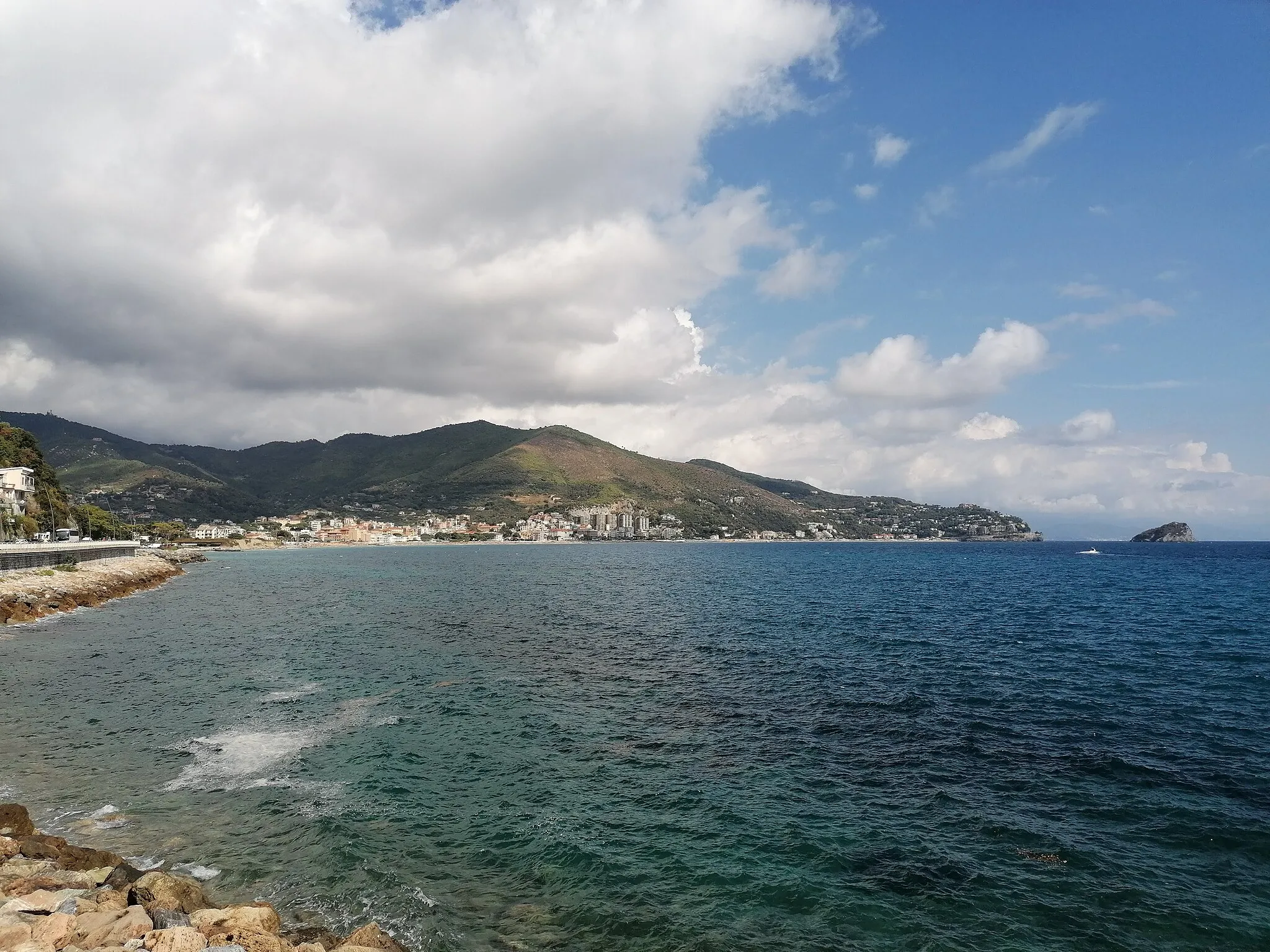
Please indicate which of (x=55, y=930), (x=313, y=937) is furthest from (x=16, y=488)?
(x=313, y=937)

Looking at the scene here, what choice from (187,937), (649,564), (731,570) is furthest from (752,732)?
(649,564)

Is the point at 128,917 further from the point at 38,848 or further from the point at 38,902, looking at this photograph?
the point at 38,848

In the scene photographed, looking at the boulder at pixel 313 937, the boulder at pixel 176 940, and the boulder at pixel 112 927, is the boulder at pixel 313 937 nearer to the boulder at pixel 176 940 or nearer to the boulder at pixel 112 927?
the boulder at pixel 176 940

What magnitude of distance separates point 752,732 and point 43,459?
162601 millimetres

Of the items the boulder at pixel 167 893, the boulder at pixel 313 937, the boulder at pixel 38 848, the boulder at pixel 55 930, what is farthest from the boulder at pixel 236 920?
the boulder at pixel 38 848

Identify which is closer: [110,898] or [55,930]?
[55,930]

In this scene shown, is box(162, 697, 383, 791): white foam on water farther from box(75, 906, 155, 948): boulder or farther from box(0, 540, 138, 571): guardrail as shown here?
box(0, 540, 138, 571): guardrail

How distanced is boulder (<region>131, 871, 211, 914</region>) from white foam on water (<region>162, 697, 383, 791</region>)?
6.96m

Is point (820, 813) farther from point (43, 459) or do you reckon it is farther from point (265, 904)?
point (43, 459)

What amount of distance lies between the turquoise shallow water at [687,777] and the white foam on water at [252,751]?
0.14m

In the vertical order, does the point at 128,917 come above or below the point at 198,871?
above

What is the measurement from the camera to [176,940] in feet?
35.6

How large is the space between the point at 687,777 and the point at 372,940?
34.3ft

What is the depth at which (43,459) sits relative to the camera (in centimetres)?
12950
